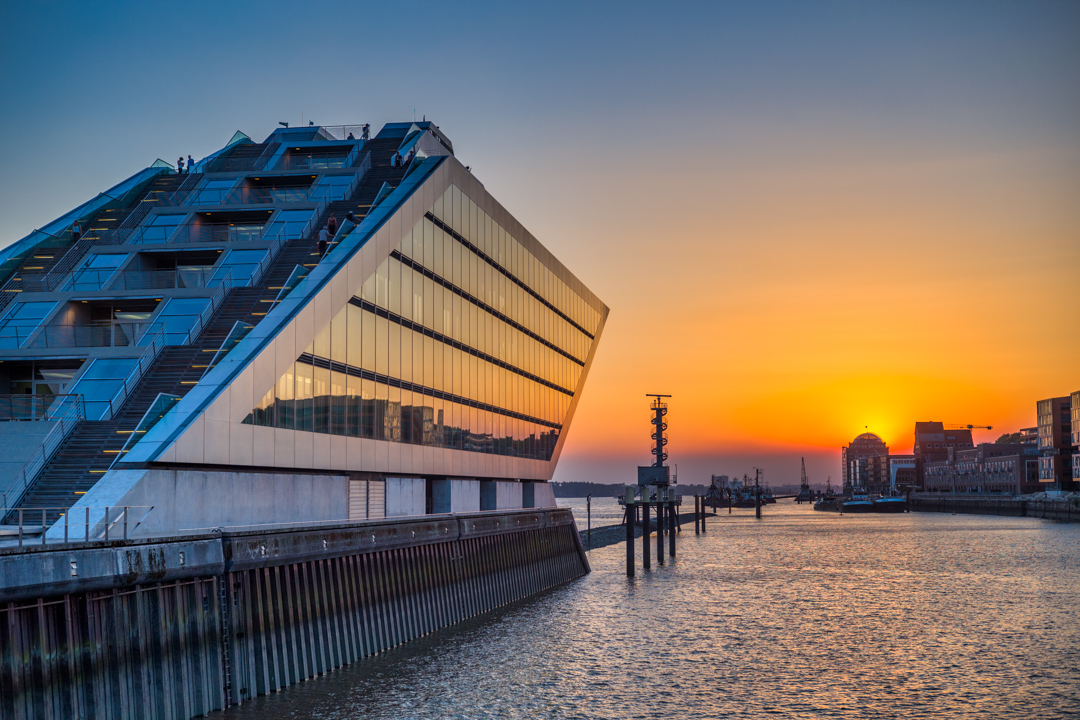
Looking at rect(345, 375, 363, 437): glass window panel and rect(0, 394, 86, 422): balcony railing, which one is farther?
rect(345, 375, 363, 437): glass window panel

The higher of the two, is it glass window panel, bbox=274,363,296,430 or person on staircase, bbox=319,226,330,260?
person on staircase, bbox=319,226,330,260

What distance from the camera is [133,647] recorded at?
62.5 feet

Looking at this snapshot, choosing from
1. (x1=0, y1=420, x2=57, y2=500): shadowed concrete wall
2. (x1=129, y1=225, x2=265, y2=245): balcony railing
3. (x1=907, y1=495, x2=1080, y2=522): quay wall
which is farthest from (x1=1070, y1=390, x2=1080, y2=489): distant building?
(x1=0, y1=420, x2=57, y2=500): shadowed concrete wall

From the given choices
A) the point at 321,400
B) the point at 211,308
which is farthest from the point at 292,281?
the point at 321,400

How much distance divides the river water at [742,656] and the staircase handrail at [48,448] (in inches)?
430

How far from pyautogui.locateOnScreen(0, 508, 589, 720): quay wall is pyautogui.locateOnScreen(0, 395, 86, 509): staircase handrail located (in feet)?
30.6

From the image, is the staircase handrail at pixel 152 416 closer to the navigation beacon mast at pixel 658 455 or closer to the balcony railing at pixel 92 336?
the balcony railing at pixel 92 336

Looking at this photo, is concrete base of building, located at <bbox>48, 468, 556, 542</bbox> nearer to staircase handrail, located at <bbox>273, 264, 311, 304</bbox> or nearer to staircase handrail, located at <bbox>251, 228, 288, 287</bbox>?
staircase handrail, located at <bbox>273, 264, 311, 304</bbox>

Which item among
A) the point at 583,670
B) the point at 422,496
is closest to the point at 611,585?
the point at 422,496

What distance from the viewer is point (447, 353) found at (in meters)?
52.2

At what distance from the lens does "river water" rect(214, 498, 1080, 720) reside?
2534 cm

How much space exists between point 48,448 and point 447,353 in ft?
79.6

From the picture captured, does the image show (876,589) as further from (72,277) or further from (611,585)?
(72,277)

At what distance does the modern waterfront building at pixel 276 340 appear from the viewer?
102ft
